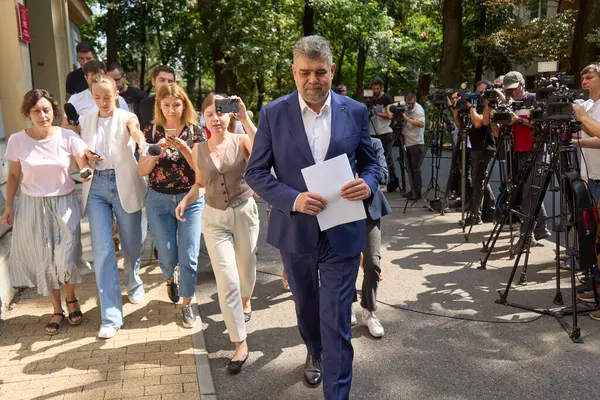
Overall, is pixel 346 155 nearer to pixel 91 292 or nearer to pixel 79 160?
pixel 79 160

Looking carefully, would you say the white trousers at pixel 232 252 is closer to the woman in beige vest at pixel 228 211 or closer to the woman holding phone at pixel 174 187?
the woman in beige vest at pixel 228 211

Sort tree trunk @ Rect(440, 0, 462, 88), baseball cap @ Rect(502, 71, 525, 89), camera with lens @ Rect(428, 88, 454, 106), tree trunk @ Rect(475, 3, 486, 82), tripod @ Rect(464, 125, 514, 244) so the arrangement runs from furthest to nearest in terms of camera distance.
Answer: tree trunk @ Rect(475, 3, 486, 82), tree trunk @ Rect(440, 0, 462, 88), camera with lens @ Rect(428, 88, 454, 106), baseball cap @ Rect(502, 71, 525, 89), tripod @ Rect(464, 125, 514, 244)

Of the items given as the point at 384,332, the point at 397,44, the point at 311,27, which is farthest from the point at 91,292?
the point at 397,44

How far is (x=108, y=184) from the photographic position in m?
4.82

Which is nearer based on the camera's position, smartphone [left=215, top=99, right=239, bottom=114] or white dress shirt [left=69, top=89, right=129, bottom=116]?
smartphone [left=215, top=99, right=239, bottom=114]

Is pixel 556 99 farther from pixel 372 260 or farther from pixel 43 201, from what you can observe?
pixel 43 201

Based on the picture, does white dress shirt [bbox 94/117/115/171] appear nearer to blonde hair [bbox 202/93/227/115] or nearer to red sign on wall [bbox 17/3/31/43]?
blonde hair [bbox 202/93/227/115]

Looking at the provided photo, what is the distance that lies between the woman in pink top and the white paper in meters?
2.39

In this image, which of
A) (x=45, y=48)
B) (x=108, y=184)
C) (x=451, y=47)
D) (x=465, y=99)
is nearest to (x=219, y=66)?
(x=451, y=47)

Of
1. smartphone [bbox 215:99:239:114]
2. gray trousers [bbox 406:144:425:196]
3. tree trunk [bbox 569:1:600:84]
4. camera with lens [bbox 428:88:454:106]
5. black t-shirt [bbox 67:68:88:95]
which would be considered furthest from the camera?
tree trunk [bbox 569:1:600:84]

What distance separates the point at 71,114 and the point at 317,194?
2.92 m

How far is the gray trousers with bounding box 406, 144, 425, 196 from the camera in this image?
35.2 ft

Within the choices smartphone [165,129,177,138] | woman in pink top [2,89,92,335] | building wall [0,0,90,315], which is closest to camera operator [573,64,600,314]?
smartphone [165,129,177,138]

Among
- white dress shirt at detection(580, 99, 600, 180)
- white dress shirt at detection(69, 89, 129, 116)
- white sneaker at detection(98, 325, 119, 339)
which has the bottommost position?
white sneaker at detection(98, 325, 119, 339)
